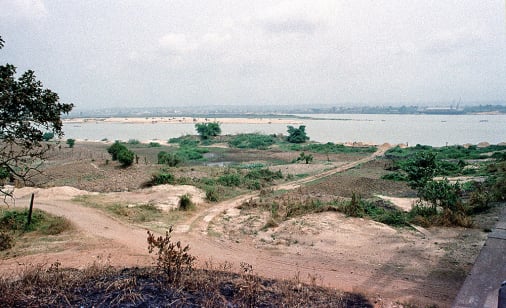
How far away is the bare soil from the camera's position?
812 cm

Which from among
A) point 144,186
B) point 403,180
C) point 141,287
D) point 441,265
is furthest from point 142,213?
point 403,180

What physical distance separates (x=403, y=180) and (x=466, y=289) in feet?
71.7

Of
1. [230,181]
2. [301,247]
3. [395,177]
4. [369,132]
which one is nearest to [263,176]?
[230,181]

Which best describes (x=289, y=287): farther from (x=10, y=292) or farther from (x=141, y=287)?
(x=10, y=292)

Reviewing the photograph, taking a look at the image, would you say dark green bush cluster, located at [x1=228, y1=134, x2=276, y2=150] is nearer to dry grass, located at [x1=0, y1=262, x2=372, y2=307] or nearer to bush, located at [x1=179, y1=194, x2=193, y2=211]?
bush, located at [x1=179, y1=194, x2=193, y2=211]

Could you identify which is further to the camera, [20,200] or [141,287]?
[20,200]

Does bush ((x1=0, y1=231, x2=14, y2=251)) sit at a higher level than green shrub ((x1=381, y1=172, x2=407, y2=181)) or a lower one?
higher

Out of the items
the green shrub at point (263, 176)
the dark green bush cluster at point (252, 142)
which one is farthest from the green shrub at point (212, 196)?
the dark green bush cluster at point (252, 142)

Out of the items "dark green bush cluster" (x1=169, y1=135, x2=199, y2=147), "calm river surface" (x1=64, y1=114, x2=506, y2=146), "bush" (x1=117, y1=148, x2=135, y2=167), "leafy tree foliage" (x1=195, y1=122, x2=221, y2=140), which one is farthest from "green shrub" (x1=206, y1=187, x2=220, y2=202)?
"calm river surface" (x1=64, y1=114, x2=506, y2=146)

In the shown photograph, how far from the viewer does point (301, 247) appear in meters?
10.7

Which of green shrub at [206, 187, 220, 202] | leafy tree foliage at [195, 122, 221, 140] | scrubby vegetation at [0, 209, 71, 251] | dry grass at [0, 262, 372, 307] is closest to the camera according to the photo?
dry grass at [0, 262, 372, 307]

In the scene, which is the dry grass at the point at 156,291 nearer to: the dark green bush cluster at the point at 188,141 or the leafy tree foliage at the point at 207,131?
the dark green bush cluster at the point at 188,141

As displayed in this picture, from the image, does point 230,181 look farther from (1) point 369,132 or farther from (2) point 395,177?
(1) point 369,132

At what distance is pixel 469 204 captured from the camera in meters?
14.5
